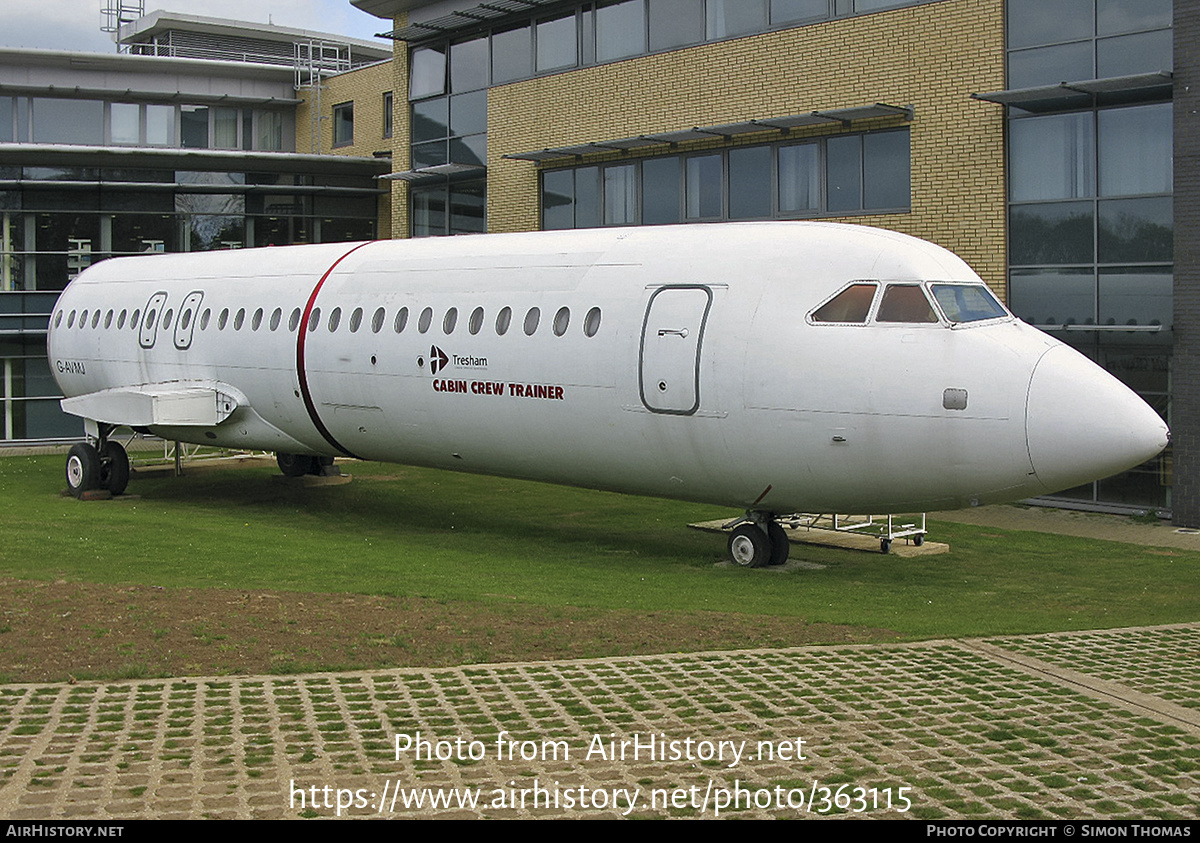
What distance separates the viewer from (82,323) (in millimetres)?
23047

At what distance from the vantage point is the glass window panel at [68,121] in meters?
36.1

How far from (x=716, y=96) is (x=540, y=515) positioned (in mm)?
9234

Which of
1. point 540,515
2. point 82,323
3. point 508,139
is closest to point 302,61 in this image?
point 508,139

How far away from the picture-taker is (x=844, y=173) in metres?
22.8

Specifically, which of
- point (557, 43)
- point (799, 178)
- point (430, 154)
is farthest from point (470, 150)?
point (799, 178)

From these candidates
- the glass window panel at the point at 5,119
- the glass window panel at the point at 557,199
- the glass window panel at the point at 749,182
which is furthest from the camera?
the glass window panel at the point at 5,119

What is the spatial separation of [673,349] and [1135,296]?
917 cm

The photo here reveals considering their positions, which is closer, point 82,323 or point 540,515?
point 540,515

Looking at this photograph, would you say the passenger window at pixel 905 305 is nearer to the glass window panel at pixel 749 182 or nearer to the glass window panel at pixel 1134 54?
the glass window panel at pixel 1134 54

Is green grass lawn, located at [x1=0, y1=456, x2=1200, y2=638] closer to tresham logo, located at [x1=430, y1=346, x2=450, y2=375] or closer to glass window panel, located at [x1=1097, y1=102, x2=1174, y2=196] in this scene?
tresham logo, located at [x1=430, y1=346, x2=450, y2=375]

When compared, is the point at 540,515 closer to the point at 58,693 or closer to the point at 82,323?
the point at 82,323

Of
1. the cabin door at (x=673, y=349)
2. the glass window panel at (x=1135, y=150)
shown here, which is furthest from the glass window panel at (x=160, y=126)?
the cabin door at (x=673, y=349)

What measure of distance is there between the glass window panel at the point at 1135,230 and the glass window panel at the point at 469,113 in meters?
14.3

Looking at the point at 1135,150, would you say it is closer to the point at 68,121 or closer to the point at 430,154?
the point at 430,154
